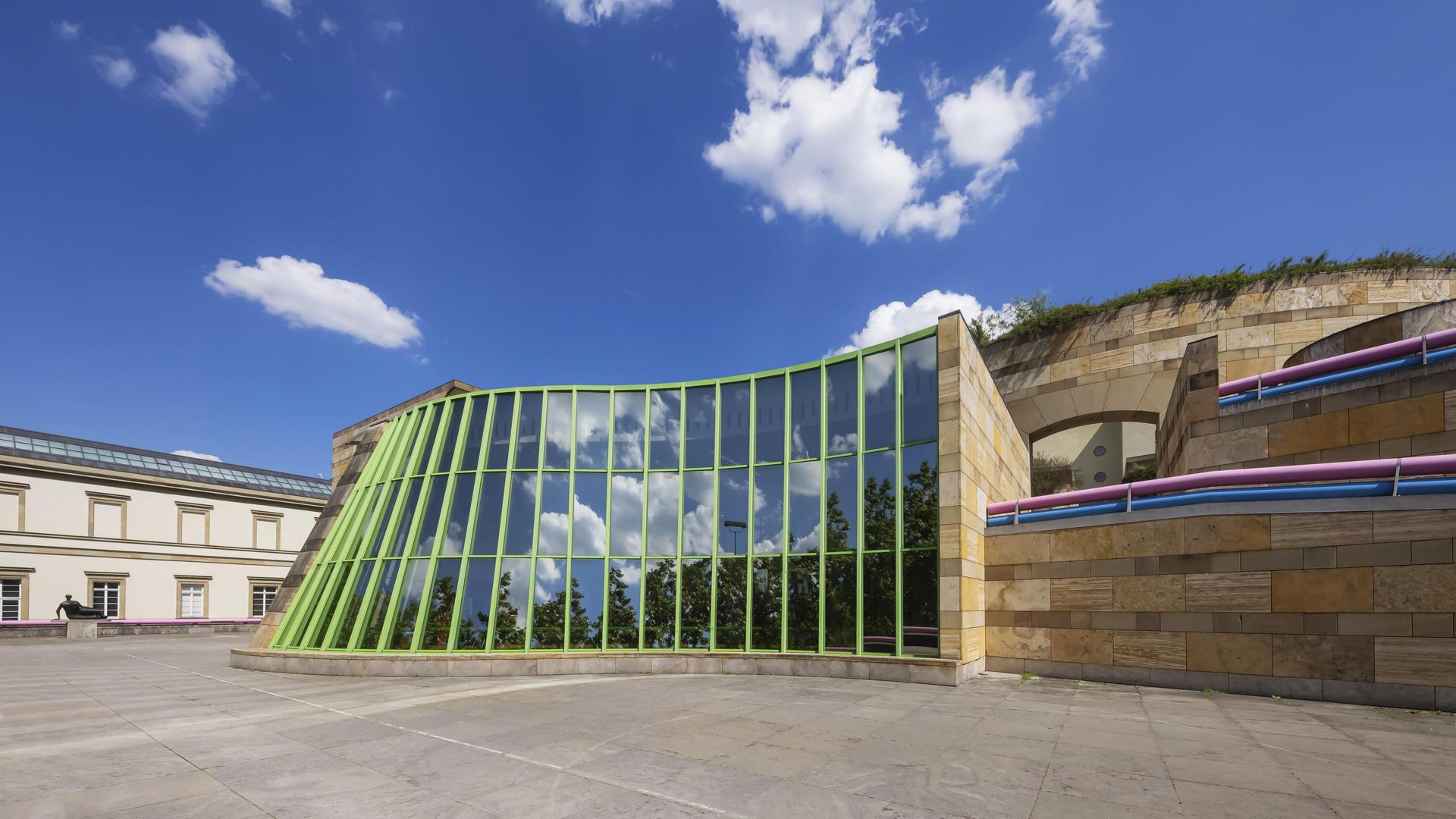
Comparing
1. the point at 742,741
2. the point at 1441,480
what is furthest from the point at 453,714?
the point at 1441,480

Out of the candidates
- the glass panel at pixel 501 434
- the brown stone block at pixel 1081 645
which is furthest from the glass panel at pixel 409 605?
the brown stone block at pixel 1081 645

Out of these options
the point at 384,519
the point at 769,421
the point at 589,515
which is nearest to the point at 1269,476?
the point at 769,421

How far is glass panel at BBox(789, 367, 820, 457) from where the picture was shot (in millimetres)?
16734

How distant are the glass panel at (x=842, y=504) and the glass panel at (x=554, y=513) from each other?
21.9ft

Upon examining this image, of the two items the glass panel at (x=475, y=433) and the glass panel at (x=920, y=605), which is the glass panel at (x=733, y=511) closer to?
the glass panel at (x=920, y=605)

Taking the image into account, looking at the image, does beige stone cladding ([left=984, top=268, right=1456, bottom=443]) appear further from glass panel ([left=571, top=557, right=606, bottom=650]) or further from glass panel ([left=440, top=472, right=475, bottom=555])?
glass panel ([left=440, top=472, right=475, bottom=555])

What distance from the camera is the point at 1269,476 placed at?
1212 centimetres

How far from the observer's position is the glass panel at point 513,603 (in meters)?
16.4

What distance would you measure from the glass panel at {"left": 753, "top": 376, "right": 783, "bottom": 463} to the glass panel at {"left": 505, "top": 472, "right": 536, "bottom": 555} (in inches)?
231

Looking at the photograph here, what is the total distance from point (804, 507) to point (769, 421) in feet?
7.97

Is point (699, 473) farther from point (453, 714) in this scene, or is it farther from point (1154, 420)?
point (1154, 420)

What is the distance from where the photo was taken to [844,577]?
50.8ft

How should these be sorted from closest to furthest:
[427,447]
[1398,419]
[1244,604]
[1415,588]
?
[1415,588], [1244,604], [1398,419], [427,447]

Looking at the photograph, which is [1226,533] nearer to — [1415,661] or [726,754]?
[1415,661]
